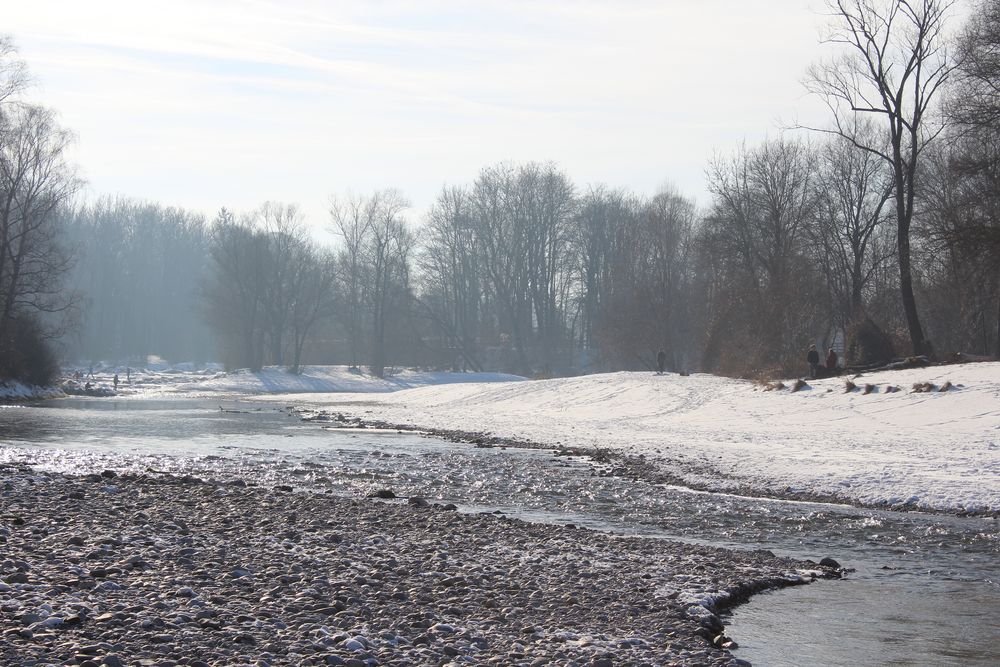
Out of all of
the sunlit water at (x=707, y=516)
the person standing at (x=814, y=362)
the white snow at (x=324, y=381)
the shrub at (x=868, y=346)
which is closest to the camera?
the sunlit water at (x=707, y=516)

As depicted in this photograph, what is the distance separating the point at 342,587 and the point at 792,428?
816 inches

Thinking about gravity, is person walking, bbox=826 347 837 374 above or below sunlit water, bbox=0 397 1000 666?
above

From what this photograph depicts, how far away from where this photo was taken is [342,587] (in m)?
9.21

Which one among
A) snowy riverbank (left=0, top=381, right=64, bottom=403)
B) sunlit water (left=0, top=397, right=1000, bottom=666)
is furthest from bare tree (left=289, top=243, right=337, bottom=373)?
sunlit water (left=0, top=397, right=1000, bottom=666)

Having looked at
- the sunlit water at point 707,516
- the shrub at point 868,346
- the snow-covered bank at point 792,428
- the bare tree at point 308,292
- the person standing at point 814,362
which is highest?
the bare tree at point 308,292

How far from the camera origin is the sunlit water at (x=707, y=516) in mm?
8641

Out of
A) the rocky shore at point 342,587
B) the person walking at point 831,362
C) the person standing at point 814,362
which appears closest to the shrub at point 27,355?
the person standing at point 814,362

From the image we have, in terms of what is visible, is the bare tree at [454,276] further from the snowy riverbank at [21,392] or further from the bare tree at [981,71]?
the bare tree at [981,71]

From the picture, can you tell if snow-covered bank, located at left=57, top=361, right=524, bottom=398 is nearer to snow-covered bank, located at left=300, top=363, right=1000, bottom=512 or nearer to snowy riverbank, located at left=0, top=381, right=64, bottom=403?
snowy riverbank, located at left=0, top=381, right=64, bottom=403

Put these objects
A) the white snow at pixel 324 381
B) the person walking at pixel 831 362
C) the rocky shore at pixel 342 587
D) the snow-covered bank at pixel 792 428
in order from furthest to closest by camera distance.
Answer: the white snow at pixel 324 381 < the person walking at pixel 831 362 < the snow-covered bank at pixel 792 428 < the rocky shore at pixel 342 587

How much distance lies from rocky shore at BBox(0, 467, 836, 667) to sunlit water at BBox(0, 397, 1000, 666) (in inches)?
30.9

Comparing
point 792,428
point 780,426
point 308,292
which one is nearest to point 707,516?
point 792,428

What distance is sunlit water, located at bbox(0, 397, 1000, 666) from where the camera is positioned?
8641 mm

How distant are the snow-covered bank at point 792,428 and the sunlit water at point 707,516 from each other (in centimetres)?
170
